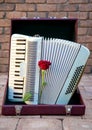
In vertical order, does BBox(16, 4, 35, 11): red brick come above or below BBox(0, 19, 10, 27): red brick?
above

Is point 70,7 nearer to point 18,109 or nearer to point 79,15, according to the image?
point 79,15

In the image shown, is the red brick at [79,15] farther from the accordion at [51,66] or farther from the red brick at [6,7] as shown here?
the accordion at [51,66]

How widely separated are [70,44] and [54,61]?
0.16m

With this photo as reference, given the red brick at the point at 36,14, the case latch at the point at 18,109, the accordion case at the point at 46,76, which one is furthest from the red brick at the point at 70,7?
the case latch at the point at 18,109

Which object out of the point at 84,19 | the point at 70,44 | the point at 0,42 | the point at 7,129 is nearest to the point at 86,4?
the point at 84,19

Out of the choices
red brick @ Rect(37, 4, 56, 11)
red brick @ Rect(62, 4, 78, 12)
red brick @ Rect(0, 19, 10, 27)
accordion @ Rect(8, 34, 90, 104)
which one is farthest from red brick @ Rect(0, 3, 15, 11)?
accordion @ Rect(8, 34, 90, 104)

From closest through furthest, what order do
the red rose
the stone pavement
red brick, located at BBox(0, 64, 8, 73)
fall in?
the stone pavement < the red rose < red brick, located at BBox(0, 64, 8, 73)

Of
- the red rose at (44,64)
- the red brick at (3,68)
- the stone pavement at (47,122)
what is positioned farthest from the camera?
the red brick at (3,68)

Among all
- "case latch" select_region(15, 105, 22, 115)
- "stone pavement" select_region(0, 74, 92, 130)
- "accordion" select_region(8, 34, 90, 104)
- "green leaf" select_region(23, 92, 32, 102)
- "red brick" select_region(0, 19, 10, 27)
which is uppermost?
"red brick" select_region(0, 19, 10, 27)

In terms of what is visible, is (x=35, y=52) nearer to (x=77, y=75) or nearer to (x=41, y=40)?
(x=41, y=40)

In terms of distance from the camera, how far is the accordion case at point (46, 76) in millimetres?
2121

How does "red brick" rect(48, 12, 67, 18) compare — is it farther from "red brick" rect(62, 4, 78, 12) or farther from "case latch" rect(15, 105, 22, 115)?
"case latch" rect(15, 105, 22, 115)

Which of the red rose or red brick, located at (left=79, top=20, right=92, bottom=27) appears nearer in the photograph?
the red rose

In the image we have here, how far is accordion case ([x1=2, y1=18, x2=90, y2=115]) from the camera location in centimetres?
212
